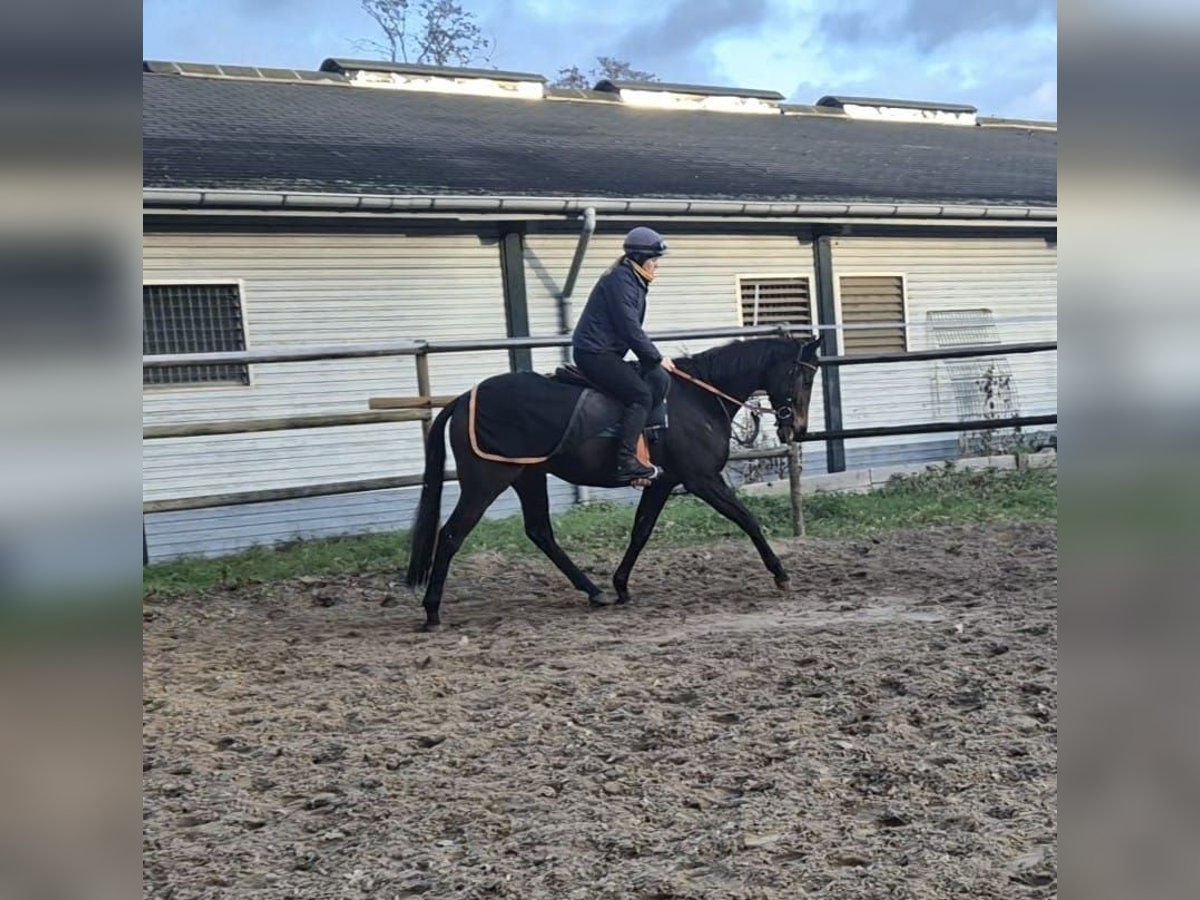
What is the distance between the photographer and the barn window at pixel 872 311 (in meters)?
12.6

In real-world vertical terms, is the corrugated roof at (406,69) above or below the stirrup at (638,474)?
above

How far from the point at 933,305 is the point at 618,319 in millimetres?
8426

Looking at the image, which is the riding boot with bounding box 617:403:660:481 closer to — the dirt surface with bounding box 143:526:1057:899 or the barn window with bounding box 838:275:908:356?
the dirt surface with bounding box 143:526:1057:899

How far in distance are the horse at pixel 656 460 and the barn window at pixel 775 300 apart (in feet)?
18.0

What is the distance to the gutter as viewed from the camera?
8.88 m

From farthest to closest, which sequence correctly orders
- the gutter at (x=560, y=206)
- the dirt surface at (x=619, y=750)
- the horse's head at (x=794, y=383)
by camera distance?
1. the gutter at (x=560, y=206)
2. the horse's head at (x=794, y=383)
3. the dirt surface at (x=619, y=750)

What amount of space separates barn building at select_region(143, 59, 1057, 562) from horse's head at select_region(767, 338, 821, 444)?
3.12 metres

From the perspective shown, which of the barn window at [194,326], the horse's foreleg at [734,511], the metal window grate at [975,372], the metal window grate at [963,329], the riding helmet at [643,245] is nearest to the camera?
the riding helmet at [643,245]

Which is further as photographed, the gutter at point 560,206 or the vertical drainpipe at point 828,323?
the vertical drainpipe at point 828,323

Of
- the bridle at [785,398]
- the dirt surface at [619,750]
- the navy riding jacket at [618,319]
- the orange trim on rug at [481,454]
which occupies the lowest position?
the dirt surface at [619,750]

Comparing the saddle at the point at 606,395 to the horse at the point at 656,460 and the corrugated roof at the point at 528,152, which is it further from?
the corrugated roof at the point at 528,152

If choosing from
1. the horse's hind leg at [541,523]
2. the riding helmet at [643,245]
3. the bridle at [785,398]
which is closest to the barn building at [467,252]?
the horse's hind leg at [541,523]
